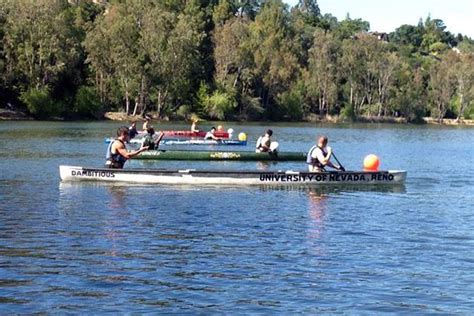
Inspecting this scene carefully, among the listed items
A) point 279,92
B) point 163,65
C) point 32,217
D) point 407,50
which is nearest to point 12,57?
point 163,65

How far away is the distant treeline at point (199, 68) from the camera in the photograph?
95125 millimetres

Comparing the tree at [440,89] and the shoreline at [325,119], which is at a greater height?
the tree at [440,89]

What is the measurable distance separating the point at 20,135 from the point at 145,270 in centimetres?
4741

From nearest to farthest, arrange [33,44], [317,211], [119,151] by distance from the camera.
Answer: [317,211]
[119,151]
[33,44]

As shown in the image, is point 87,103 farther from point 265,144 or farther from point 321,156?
point 321,156

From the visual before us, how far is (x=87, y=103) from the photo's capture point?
10012 cm

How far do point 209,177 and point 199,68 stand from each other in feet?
286

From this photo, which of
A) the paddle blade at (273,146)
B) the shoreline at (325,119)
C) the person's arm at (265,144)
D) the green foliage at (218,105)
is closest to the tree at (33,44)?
the shoreline at (325,119)

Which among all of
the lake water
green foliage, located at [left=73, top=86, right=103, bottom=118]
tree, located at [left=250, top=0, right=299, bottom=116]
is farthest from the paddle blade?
tree, located at [left=250, top=0, right=299, bottom=116]

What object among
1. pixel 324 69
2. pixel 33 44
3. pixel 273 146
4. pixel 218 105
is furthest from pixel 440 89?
pixel 273 146

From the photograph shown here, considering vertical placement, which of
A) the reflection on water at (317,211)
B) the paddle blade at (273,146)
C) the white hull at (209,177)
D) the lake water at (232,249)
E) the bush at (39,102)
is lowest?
the lake water at (232,249)

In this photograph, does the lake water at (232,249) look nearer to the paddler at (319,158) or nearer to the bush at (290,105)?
the paddler at (319,158)

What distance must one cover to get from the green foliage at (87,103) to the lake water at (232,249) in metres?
71.7

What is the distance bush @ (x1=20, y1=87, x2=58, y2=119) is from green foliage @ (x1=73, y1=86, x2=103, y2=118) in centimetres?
425
